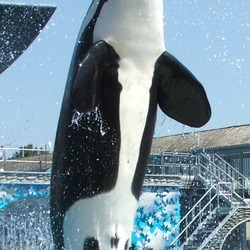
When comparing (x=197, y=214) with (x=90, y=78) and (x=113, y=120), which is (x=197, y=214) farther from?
(x=90, y=78)

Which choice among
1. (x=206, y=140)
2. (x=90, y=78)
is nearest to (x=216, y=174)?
(x=206, y=140)

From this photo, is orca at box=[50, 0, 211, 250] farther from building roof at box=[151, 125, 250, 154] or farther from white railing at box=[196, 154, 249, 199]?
building roof at box=[151, 125, 250, 154]

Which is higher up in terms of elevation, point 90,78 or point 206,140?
point 206,140

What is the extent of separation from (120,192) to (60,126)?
0.51 metres

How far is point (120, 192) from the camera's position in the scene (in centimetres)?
406

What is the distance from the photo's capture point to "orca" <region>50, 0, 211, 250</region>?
158 inches

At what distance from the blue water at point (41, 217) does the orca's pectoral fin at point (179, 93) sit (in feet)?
22.8

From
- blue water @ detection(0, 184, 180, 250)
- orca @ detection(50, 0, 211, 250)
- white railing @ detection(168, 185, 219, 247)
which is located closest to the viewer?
orca @ detection(50, 0, 211, 250)

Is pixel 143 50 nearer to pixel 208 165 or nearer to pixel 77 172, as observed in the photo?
pixel 77 172

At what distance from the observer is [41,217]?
44.5ft

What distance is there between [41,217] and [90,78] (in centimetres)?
1001

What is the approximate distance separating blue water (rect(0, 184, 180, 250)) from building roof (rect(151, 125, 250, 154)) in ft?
15.7

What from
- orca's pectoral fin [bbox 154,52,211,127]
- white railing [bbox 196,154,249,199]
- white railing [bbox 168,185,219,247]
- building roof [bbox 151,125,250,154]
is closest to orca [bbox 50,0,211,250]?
orca's pectoral fin [bbox 154,52,211,127]

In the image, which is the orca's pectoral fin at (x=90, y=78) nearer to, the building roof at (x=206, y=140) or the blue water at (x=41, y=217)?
the blue water at (x=41, y=217)
